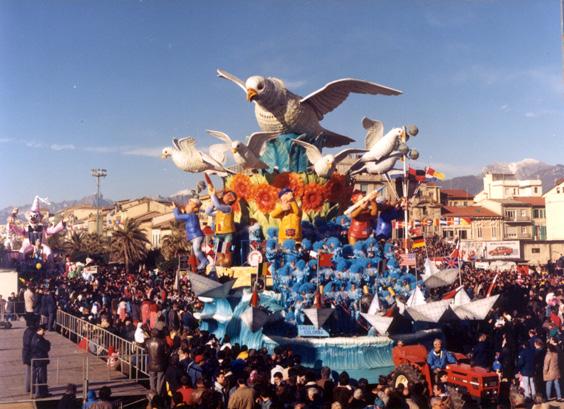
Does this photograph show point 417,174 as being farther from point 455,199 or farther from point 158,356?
point 455,199

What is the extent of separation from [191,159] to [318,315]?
11.3 meters

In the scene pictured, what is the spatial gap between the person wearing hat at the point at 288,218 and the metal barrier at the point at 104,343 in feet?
21.6

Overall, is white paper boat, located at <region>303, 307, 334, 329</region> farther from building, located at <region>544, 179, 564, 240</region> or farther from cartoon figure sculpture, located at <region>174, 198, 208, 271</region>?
building, located at <region>544, 179, 564, 240</region>

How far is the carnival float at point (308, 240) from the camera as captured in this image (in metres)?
15.5

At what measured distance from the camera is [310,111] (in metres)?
24.2

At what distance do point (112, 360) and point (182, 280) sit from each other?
13.3 m

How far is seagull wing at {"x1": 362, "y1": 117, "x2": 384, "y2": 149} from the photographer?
84.3ft

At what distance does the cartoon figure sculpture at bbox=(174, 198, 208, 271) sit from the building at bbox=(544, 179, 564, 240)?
3854 cm

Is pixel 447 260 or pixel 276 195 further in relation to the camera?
pixel 447 260

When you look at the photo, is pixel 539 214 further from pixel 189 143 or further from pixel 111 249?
pixel 189 143

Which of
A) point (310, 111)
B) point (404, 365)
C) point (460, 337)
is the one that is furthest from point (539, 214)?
point (404, 365)

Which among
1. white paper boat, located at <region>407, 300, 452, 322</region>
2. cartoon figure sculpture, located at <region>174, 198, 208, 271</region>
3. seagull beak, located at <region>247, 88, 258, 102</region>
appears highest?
seagull beak, located at <region>247, 88, 258, 102</region>

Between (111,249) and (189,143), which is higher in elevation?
(189,143)

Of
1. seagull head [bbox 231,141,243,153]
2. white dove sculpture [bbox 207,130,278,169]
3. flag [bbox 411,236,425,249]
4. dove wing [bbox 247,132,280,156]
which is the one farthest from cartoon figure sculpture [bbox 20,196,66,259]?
flag [bbox 411,236,425,249]
